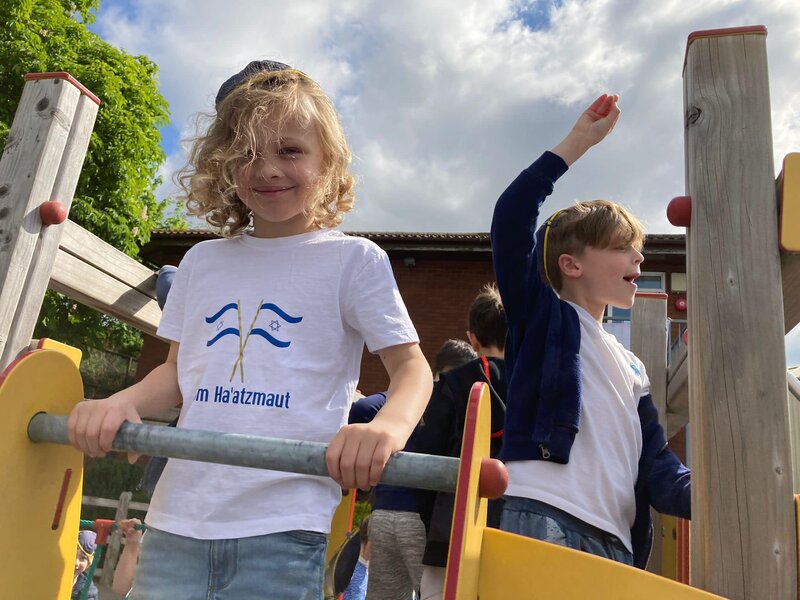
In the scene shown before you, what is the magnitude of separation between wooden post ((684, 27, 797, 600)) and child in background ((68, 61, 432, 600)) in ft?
1.88

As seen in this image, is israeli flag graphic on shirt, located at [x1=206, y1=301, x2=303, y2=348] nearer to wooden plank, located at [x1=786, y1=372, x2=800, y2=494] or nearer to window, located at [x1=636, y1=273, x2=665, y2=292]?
wooden plank, located at [x1=786, y1=372, x2=800, y2=494]

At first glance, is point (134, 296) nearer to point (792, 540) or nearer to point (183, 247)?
point (792, 540)

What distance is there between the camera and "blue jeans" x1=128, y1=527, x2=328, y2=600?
1268 mm

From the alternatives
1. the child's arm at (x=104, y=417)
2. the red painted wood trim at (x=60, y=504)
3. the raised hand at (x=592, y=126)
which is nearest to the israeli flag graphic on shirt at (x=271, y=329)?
the child's arm at (x=104, y=417)

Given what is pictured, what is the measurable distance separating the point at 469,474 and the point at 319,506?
19.7 inches

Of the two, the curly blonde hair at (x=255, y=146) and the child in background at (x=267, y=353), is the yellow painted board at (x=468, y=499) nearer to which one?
the child in background at (x=267, y=353)

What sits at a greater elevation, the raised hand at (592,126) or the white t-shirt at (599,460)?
the raised hand at (592,126)

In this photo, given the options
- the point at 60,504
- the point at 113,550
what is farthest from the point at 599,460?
the point at 113,550

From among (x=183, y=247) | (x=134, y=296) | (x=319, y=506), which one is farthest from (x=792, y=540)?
(x=183, y=247)

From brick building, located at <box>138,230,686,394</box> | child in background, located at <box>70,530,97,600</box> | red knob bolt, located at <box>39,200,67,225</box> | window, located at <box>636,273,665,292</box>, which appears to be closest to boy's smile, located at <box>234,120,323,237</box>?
red knob bolt, located at <box>39,200,67,225</box>

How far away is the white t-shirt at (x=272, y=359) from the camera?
1.33 meters

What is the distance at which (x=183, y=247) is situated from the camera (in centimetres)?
1446

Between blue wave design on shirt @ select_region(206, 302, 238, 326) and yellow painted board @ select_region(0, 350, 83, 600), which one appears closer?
yellow painted board @ select_region(0, 350, 83, 600)

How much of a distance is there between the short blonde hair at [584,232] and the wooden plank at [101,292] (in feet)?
6.10
